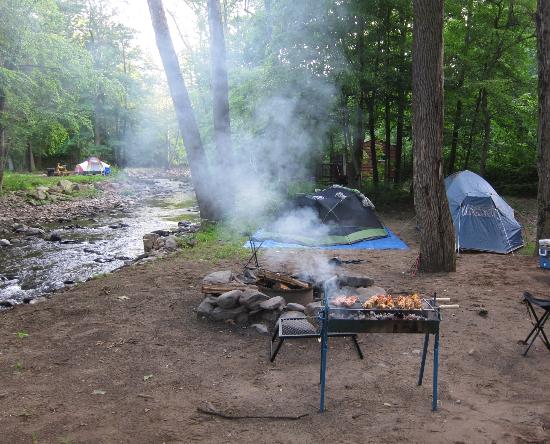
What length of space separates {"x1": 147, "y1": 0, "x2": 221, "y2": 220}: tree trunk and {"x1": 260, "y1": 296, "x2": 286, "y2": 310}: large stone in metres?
8.12

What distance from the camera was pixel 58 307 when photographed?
704cm

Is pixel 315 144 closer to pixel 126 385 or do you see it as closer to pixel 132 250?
pixel 132 250

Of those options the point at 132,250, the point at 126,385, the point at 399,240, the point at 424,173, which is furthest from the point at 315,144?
the point at 126,385

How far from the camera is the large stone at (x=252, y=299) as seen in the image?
6102mm

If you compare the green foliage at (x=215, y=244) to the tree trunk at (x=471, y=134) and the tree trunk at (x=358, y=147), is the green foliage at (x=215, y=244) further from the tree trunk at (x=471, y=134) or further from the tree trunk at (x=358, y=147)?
the tree trunk at (x=471, y=134)

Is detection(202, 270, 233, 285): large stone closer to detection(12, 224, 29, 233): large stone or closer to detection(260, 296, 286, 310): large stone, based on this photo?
detection(260, 296, 286, 310): large stone

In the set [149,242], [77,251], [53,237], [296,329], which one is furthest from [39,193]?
[296,329]

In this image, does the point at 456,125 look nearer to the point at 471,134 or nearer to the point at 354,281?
the point at 471,134

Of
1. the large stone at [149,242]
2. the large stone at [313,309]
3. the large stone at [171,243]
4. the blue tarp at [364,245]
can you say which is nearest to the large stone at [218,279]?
the large stone at [313,309]

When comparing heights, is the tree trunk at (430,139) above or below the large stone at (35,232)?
above

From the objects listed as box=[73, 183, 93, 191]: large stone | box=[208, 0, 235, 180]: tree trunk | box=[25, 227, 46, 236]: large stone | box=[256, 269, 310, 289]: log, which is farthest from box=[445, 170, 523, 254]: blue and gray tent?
box=[73, 183, 93, 191]: large stone

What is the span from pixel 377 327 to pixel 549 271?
616 centimetres

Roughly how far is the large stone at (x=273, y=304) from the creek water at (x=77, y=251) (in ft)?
16.0

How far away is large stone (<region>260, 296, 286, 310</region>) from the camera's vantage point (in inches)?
237
